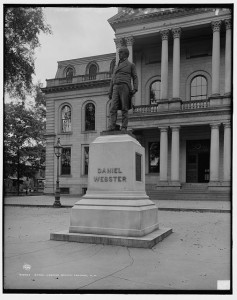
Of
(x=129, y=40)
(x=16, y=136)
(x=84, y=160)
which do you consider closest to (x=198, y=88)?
(x=129, y=40)

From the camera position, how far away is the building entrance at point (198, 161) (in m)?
30.0

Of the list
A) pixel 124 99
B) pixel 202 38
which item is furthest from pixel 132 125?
pixel 124 99

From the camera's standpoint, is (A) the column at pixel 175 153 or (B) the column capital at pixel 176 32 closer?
(A) the column at pixel 175 153

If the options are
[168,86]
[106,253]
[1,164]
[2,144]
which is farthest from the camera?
A: [168,86]

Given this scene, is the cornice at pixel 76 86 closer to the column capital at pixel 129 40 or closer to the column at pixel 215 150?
the column capital at pixel 129 40

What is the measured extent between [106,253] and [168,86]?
2762 centimetres

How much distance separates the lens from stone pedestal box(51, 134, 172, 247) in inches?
284

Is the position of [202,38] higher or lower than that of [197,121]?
higher

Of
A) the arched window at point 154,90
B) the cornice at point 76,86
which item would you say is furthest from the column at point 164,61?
the cornice at point 76,86

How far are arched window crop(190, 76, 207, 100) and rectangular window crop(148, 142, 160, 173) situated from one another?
5770mm

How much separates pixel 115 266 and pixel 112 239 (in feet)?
5.47

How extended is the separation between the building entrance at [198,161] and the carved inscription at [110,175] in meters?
23.4

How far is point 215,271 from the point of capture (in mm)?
5141

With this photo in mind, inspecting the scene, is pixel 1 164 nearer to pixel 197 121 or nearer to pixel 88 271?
pixel 88 271
